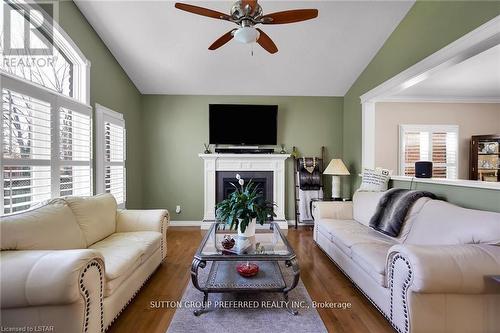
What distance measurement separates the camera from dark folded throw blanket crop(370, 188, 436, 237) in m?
2.61

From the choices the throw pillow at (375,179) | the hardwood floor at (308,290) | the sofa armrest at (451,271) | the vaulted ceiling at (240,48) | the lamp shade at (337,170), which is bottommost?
the hardwood floor at (308,290)

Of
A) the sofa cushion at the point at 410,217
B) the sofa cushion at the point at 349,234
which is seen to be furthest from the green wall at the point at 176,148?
the sofa cushion at the point at 410,217

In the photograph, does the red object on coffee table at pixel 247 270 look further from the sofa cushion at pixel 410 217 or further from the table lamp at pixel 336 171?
the table lamp at pixel 336 171

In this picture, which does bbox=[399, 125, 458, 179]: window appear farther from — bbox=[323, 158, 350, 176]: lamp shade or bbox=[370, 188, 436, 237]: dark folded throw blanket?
bbox=[370, 188, 436, 237]: dark folded throw blanket

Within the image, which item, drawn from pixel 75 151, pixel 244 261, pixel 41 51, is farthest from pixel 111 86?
pixel 244 261

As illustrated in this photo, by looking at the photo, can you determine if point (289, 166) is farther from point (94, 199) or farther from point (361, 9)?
point (94, 199)

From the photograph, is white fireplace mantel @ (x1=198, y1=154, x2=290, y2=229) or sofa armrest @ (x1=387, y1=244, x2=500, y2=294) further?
white fireplace mantel @ (x1=198, y1=154, x2=290, y2=229)

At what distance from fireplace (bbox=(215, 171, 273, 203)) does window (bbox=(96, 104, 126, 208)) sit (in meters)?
1.65

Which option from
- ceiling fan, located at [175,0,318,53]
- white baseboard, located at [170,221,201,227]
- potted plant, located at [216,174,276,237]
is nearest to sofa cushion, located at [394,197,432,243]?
potted plant, located at [216,174,276,237]

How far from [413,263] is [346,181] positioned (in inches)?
131

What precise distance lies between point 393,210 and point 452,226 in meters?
0.66

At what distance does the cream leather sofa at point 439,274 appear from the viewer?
1.59 meters

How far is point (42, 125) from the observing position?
2.46 meters

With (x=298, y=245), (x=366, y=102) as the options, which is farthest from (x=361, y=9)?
(x=298, y=245)
